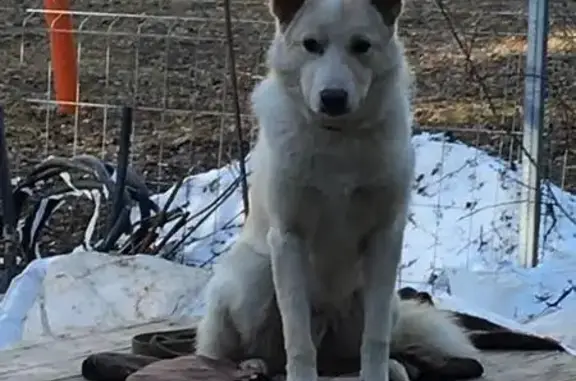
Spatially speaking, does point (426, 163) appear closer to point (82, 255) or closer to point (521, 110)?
point (521, 110)

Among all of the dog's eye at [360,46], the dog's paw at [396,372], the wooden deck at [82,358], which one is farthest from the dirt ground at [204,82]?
the dog's eye at [360,46]

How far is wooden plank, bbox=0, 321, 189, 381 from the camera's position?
→ 2746mm

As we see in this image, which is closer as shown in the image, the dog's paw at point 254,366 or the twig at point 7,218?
the dog's paw at point 254,366

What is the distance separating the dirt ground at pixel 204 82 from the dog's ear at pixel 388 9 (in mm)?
1798

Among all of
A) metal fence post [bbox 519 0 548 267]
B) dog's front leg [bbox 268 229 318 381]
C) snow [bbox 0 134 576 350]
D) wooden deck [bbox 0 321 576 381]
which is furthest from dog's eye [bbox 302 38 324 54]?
metal fence post [bbox 519 0 548 267]

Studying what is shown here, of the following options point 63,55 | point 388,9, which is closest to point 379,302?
point 388,9

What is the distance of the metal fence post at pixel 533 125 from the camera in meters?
3.88

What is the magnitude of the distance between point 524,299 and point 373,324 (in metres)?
1.37

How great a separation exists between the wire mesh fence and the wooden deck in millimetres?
1181

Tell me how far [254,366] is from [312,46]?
2.25 ft

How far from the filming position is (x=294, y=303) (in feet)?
7.80

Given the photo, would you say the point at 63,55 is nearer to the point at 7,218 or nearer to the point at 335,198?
the point at 7,218

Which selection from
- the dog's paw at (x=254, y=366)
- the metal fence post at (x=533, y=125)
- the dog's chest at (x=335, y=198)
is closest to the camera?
the dog's chest at (x=335, y=198)

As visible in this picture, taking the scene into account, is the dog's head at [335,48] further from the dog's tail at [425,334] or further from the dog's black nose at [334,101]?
the dog's tail at [425,334]
